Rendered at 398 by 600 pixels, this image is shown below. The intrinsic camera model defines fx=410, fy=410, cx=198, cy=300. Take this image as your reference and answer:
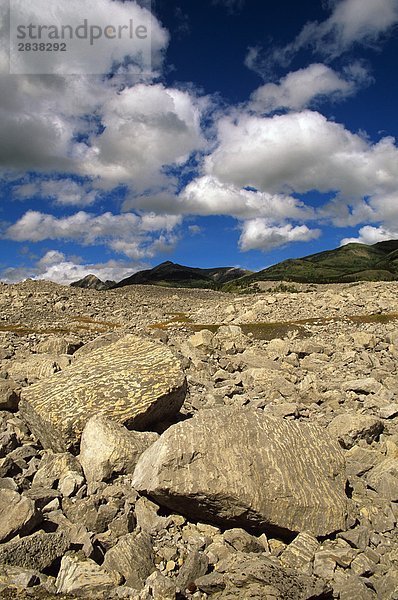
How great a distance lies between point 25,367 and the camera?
583 inches

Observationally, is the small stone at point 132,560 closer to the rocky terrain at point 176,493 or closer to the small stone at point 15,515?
the rocky terrain at point 176,493

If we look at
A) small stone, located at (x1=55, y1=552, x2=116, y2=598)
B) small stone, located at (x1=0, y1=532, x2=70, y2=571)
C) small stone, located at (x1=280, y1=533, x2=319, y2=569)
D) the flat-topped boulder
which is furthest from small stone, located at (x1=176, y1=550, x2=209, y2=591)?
the flat-topped boulder

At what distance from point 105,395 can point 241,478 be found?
3825mm

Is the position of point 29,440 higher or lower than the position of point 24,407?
lower

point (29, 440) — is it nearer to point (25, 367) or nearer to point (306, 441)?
point (25, 367)

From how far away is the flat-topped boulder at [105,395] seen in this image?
9188 mm

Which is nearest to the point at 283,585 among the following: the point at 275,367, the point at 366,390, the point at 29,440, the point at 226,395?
the point at 29,440

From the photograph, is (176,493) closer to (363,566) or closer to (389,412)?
(363,566)

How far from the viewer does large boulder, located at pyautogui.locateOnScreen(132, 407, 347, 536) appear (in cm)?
715

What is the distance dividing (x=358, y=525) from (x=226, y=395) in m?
7.98

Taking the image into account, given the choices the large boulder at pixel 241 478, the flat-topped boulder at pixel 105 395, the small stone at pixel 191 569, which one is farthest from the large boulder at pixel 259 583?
the flat-topped boulder at pixel 105 395

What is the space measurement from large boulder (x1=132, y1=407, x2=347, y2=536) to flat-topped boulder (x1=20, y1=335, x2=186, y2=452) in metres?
1.67

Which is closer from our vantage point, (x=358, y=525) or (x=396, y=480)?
(x=358, y=525)

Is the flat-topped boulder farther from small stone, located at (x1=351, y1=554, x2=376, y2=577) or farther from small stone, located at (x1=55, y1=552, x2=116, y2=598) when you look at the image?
small stone, located at (x1=351, y1=554, x2=376, y2=577)
